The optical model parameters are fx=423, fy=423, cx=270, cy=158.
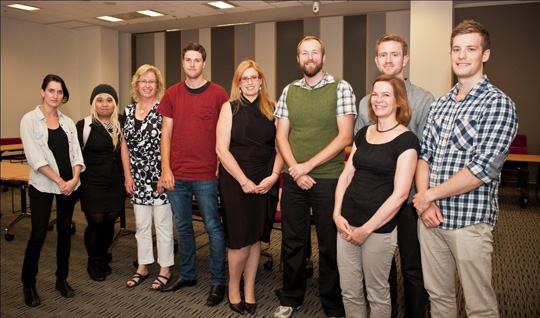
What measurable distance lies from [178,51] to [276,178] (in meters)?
8.93

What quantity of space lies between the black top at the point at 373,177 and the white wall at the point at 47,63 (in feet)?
31.9

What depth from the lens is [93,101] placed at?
11.2ft

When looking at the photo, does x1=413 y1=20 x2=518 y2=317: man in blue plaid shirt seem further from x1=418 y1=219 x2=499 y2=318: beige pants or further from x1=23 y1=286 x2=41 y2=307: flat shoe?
x1=23 y1=286 x2=41 y2=307: flat shoe

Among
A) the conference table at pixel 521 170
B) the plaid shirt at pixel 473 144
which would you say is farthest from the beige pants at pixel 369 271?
the conference table at pixel 521 170

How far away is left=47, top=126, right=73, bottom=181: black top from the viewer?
10.1 feet

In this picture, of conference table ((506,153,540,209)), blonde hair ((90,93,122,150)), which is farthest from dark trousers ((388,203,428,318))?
conference table ((506,153,540,209))

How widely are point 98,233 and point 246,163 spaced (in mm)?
1605

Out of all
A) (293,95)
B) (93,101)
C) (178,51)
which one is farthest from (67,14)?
(293,95)

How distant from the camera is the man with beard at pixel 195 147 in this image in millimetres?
3029

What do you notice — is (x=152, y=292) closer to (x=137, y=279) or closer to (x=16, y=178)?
(x=137, y=279)

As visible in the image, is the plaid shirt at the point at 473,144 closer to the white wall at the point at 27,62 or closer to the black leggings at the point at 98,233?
the black leggings at the point at 98,233

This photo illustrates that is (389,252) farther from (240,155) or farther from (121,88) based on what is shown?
(121,88)

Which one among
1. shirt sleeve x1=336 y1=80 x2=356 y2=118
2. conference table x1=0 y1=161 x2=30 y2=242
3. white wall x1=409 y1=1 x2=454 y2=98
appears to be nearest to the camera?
shirt sleeve x1=336 y1=80 x2=356 y2=118

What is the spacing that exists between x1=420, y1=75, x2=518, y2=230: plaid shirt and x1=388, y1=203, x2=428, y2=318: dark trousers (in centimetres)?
36
